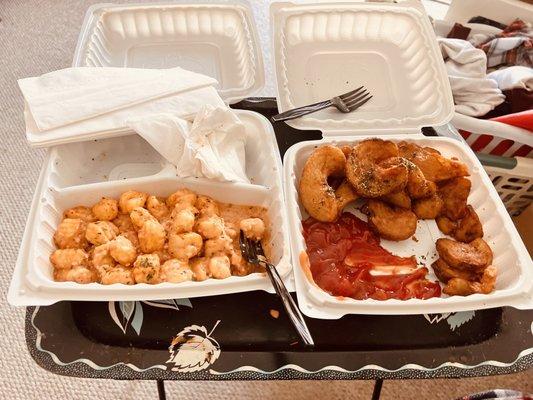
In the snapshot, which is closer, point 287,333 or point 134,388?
point 287,333

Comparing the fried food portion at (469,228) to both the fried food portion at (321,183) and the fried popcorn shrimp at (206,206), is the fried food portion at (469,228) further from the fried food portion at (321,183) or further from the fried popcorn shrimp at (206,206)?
the fried popcorn shrimp at (206,206)

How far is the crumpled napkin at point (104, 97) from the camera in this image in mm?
1326

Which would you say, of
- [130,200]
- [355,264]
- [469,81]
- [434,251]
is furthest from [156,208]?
[469,81]

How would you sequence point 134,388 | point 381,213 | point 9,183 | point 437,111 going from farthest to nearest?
point 9,183 → point 134,388 → point 437,111 → point 381,213

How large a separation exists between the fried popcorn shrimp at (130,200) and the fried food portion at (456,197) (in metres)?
0.84

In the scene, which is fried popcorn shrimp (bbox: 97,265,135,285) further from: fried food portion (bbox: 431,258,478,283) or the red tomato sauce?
fried food portion (bbox: 431,258,478,283)

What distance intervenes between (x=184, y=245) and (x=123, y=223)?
0.66 ft

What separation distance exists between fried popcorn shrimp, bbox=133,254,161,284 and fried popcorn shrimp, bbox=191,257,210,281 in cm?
9

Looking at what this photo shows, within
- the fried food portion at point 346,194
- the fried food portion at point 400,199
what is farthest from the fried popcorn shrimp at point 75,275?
the fried food portion at point 400,199

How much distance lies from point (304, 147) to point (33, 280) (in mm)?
786

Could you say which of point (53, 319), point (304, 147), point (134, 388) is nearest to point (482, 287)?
point (304, 147)

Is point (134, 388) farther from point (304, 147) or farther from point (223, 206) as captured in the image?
Result: point (304, 147)

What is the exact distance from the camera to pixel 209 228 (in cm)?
121

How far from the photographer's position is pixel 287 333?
46.1 inches
